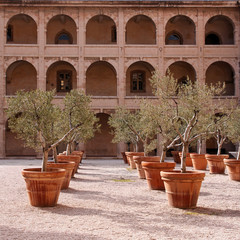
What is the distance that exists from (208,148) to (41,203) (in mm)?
22104

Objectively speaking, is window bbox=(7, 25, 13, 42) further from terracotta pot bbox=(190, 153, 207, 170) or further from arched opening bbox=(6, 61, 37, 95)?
terracotta pot bbox=(190, 153, 207, 170)

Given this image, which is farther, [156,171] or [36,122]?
[156,171]

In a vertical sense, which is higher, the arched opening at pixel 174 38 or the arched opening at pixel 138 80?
the arched opening at pixel 174 38

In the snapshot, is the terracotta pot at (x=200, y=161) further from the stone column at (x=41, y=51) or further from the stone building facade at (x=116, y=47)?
the stone column at (x=41, y=51)

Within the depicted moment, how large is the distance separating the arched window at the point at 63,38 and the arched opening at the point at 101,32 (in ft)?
4.53

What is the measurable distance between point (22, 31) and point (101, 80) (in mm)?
7108

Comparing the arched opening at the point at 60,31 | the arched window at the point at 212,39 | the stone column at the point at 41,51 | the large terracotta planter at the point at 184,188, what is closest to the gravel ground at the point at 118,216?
the large terracotta planter at the point at 184,188

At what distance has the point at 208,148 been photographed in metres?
28.1

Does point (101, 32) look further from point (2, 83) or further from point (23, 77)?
point (2, 83)

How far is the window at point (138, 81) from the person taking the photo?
28453mm

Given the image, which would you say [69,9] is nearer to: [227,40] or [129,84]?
[129,84]

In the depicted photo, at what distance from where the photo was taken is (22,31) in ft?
93.7

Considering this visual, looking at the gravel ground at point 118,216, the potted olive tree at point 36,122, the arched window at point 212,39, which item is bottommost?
the gravel ground at point 118,216

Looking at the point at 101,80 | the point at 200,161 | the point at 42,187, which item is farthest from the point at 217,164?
the point at 101,80
